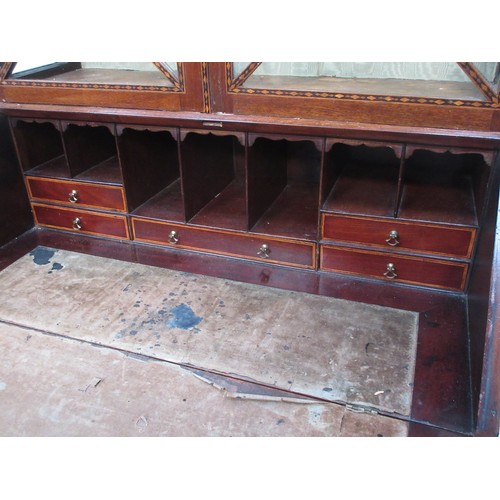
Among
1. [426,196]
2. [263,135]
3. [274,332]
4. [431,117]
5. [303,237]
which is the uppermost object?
[431,117]

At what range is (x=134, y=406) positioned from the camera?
180 centimetres

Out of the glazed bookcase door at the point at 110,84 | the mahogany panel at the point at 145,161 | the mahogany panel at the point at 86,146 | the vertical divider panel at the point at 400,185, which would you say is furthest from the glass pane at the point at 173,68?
the vertical divider panel at the point at 400,185

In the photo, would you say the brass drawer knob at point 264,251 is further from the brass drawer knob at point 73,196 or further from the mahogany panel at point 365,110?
the brass drawer knob at point 73,196

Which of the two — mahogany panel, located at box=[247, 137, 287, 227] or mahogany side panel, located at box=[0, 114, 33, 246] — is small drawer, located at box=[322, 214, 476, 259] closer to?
mahogany panel, located at box=[247, 137, 287, 227]

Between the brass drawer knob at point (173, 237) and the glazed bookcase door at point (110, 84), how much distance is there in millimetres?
717

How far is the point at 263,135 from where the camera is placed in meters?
2.32

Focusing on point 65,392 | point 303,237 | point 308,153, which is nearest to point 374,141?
point 303,237

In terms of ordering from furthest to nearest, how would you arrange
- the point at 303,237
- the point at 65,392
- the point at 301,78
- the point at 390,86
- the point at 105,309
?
1. the point at 303,237
2. the point at 105,309
3. the point at 301,78
4. the point at 390,86
5. the point at 65,392

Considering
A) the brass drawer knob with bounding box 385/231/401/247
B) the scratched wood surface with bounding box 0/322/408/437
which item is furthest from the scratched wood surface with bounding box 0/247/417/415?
the brass drawer knob with bounding box 385/231/401/247

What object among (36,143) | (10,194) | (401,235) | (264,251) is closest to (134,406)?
(264,251)

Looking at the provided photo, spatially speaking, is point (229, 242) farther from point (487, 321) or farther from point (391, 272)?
point (487, 321)

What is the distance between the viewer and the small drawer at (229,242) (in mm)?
2551

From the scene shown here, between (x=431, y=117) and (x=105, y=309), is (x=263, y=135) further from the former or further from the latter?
(x=105, y=309)

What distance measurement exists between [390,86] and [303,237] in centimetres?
84
